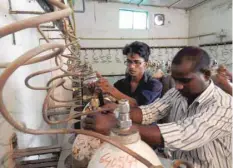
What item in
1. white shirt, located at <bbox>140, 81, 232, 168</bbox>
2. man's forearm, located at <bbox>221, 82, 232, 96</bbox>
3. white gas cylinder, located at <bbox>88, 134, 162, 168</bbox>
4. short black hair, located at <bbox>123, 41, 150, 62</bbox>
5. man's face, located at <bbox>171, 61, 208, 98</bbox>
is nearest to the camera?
white gas cylinder, located at <bbox>88, 134, 162, 168</bbox>

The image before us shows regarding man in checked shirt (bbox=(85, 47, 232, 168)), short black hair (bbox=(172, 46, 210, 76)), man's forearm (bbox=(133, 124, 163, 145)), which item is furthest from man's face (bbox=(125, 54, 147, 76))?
man's forearm (bbox=(133, 124, 163, 145))

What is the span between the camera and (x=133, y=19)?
522cm

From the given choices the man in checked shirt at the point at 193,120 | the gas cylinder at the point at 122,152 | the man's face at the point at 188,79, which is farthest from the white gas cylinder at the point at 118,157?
the man's face at the point at 188,79

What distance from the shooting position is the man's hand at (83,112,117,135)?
0.45 m

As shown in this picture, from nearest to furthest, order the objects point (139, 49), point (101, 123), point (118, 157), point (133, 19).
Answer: point (118, 157)
point (101, 123)
point (139, 49)
point (133, 19)

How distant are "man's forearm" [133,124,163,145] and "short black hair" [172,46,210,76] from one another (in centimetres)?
30

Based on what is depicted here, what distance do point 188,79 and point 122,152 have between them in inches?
17.9

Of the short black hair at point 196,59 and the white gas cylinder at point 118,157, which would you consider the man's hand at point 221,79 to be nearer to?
the short black hair at point 196,59

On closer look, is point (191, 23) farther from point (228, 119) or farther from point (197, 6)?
point (228, 119)

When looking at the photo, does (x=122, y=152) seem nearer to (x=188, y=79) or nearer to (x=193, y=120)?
(x=193, y=120)

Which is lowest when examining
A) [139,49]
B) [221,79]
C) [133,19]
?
[221,79]

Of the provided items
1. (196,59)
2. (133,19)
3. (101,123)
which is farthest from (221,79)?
(133,19)

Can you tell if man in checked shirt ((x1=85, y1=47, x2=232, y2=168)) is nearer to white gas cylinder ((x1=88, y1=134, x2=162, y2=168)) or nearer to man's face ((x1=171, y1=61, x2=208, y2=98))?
man's face ((x1=171, y1=61, x2=208, y2=98))

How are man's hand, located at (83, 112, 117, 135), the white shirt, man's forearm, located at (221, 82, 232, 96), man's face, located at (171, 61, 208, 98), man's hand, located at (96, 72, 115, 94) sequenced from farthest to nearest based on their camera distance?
man's hand, located at (96, 72, 115, 94), man's forearm, located at (221, 82, 232, 96), man's face, located at (171, 61, 208, 98), the white shirt, man's hand, located at (83, 112, 117, 135)
